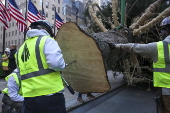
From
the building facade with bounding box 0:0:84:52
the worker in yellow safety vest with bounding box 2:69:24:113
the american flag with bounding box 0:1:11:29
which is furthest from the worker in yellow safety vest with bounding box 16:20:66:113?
the building facade with bounding box 0:0:84:52

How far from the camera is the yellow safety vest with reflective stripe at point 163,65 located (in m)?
2.12

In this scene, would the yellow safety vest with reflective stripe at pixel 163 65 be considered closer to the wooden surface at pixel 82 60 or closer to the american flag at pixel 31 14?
the wooden surface at pixel 82 60

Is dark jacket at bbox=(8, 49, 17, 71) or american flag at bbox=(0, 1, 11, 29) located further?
american flag at bbox=(0, 1, 11, 29)

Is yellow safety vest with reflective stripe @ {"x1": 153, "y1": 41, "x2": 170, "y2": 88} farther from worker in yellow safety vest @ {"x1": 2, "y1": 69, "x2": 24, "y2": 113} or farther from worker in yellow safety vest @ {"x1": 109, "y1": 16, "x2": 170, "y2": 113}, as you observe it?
worker in yellow safety vest @ {"x1": 2, "y1": 69, "x2": 24, "y2": 113}

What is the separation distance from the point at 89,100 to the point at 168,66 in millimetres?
3210

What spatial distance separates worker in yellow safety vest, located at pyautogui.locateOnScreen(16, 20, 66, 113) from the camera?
6.00ft

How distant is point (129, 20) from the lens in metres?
5.75

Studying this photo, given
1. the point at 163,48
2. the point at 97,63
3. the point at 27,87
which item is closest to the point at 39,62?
the point at 27,87

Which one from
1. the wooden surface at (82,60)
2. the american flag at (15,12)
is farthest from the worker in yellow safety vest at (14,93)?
the american flag at (15,12)

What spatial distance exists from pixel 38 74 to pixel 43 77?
0.21ft

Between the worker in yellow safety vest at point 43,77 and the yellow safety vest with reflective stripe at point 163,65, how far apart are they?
1.22m

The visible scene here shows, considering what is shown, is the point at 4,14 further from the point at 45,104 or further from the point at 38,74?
the point at 45,104

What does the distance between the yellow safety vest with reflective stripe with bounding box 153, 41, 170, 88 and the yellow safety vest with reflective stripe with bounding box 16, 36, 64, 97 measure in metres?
1.26

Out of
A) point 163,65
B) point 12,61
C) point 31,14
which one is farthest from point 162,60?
point 31,14
